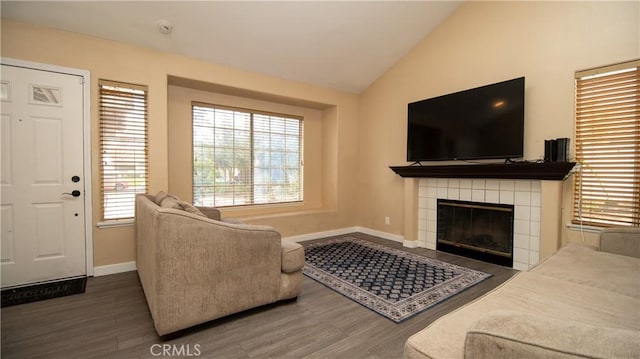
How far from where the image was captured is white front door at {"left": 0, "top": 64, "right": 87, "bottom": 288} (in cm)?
271

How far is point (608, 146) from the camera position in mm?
2740

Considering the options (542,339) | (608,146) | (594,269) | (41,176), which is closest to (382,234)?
(608,146)

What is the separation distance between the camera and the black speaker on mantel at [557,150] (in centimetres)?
283

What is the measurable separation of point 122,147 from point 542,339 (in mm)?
3792

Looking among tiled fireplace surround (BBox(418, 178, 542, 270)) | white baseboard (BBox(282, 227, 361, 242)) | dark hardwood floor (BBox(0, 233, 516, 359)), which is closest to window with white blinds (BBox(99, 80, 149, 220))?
dark hardwood floor (BBox(0, 233, 516, 359))

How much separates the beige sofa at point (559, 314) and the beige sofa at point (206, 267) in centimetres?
140

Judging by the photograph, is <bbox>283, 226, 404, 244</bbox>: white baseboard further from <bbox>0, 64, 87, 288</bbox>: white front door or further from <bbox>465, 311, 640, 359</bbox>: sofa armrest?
<bbox>465, 311, 640, 359</bbox>: sofa armrest

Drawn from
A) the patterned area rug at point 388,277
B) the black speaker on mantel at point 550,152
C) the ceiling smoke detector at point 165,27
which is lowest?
the patterned area rug at point 388,277

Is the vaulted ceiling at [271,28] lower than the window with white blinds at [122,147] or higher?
higher

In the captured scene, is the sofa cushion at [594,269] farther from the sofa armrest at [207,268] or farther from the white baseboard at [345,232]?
the white baseboard at [345,232]

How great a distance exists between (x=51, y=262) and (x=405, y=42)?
505cm

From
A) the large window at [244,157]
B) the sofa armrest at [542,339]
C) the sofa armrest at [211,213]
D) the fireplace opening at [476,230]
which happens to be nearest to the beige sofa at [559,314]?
the sofa armrest at [542,339]

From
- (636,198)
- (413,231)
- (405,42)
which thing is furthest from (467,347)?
(405,42)

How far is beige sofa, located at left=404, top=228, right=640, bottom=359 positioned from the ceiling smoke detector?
3.53 meters
